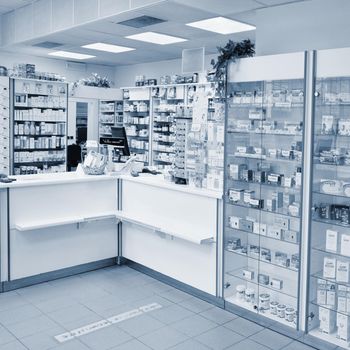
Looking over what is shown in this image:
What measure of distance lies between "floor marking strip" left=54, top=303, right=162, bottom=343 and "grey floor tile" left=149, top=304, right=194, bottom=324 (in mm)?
91

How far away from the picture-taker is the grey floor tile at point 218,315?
4110 mm

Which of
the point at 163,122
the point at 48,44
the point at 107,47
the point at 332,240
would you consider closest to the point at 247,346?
the point at 332,240

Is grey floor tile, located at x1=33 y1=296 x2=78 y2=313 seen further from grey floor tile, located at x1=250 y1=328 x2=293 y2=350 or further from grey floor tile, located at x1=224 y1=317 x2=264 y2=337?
grey floor tile, located at x1=250 y1=328 x2=293 y2=350

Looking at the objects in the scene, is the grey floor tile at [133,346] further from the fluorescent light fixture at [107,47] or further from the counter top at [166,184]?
the fluorescent light fixture at [107,47]

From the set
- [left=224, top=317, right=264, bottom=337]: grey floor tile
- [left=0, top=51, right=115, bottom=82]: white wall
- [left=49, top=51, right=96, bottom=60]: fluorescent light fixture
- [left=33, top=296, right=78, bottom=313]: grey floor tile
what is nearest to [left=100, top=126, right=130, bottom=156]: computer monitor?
[left=33, top=296, right=78, bottom=313]: grey floor tile

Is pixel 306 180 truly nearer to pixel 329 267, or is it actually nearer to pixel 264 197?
pixel 264 197

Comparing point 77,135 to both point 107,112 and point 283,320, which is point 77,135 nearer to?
point 107,112

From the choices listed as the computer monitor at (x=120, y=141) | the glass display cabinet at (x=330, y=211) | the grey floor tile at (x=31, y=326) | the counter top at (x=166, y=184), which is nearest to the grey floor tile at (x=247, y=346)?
the glass display cabinet at (x=330, y=211)

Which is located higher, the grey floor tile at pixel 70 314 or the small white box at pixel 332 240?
the small white box at pixel 332 240

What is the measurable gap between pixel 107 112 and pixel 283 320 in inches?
358

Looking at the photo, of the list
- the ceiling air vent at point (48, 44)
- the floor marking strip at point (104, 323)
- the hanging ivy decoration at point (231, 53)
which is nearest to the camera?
the floor marking strip at point (104, 323)

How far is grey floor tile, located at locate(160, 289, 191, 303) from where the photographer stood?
4.59 metres

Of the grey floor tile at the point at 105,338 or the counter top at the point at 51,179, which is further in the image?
the counter top at the point at 51,179

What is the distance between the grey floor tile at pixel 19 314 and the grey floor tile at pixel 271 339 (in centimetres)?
205
